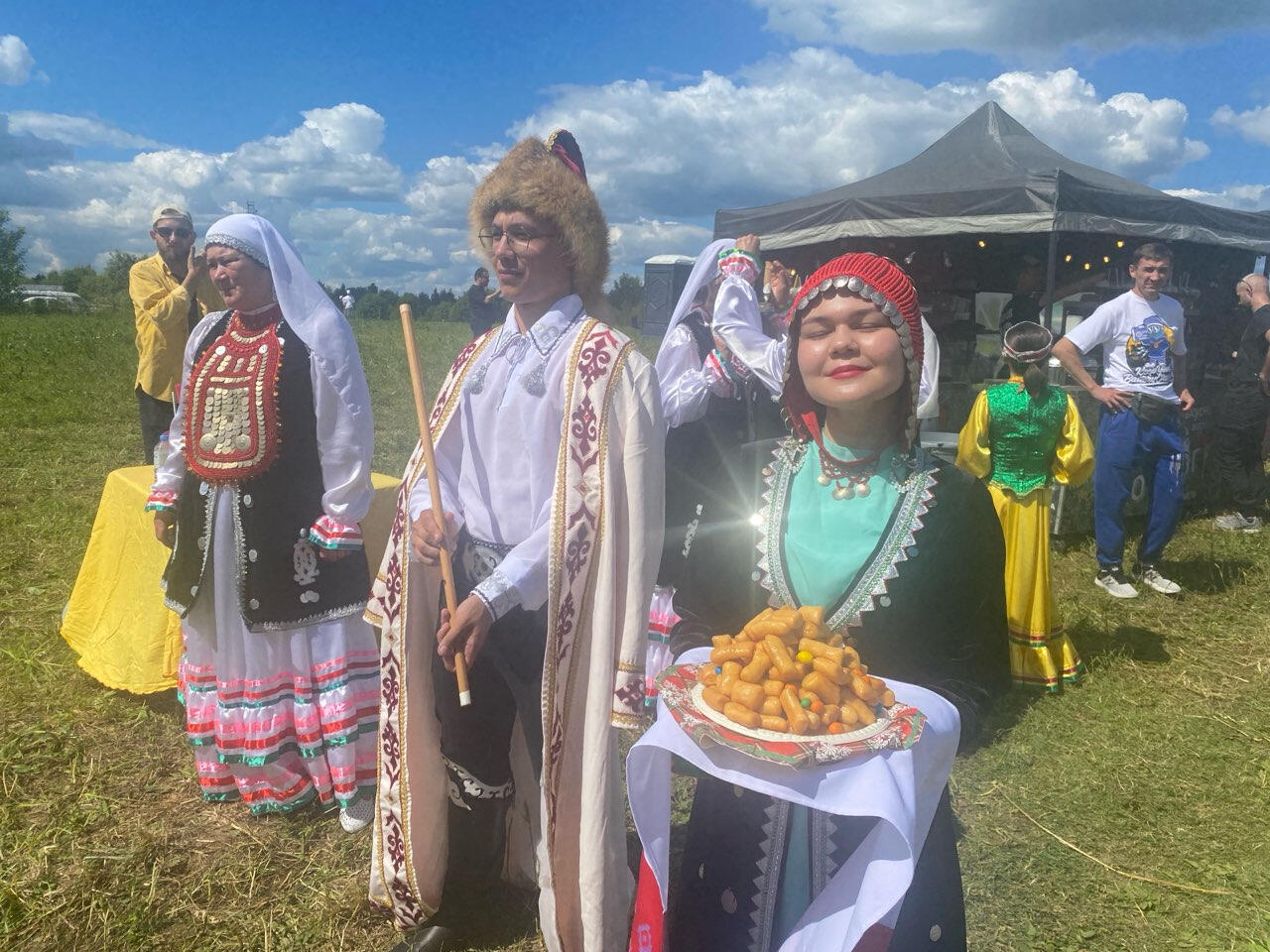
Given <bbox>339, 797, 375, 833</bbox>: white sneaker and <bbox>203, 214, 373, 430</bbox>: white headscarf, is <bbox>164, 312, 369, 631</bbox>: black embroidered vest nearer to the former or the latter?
<bbox>203, 214, 373, 430</bbox>: white headscarf

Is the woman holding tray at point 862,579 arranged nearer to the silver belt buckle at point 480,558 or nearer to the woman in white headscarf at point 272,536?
the silver belt buckle at point 480,558

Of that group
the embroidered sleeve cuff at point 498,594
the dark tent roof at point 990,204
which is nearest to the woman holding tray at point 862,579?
the embroidered sleeve cuff at point 498,594

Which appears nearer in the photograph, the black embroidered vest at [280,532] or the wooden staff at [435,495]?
the wooden staff at [435,495]

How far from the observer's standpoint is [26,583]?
18.7 feet

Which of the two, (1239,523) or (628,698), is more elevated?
(628,698)

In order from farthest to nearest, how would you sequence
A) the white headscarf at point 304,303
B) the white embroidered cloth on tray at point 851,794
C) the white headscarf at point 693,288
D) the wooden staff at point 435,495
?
the white headscarf at point 693,288 → the white headscarf at point 304,303 → the wooden staff at point 435,495 → the white embroidered cloth on tray at point 851,794

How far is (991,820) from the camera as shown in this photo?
11.3 ft

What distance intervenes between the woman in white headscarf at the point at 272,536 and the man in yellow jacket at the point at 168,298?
1812 millimetres

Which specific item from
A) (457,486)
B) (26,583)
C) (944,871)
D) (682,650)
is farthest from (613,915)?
(26,583)

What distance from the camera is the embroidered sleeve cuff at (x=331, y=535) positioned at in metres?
3.00

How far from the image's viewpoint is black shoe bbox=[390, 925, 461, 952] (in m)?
2.49

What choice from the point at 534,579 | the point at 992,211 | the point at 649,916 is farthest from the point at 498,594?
the point at 992,211

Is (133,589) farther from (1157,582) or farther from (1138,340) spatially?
(1157,582)

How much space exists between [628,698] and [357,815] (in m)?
1.63
